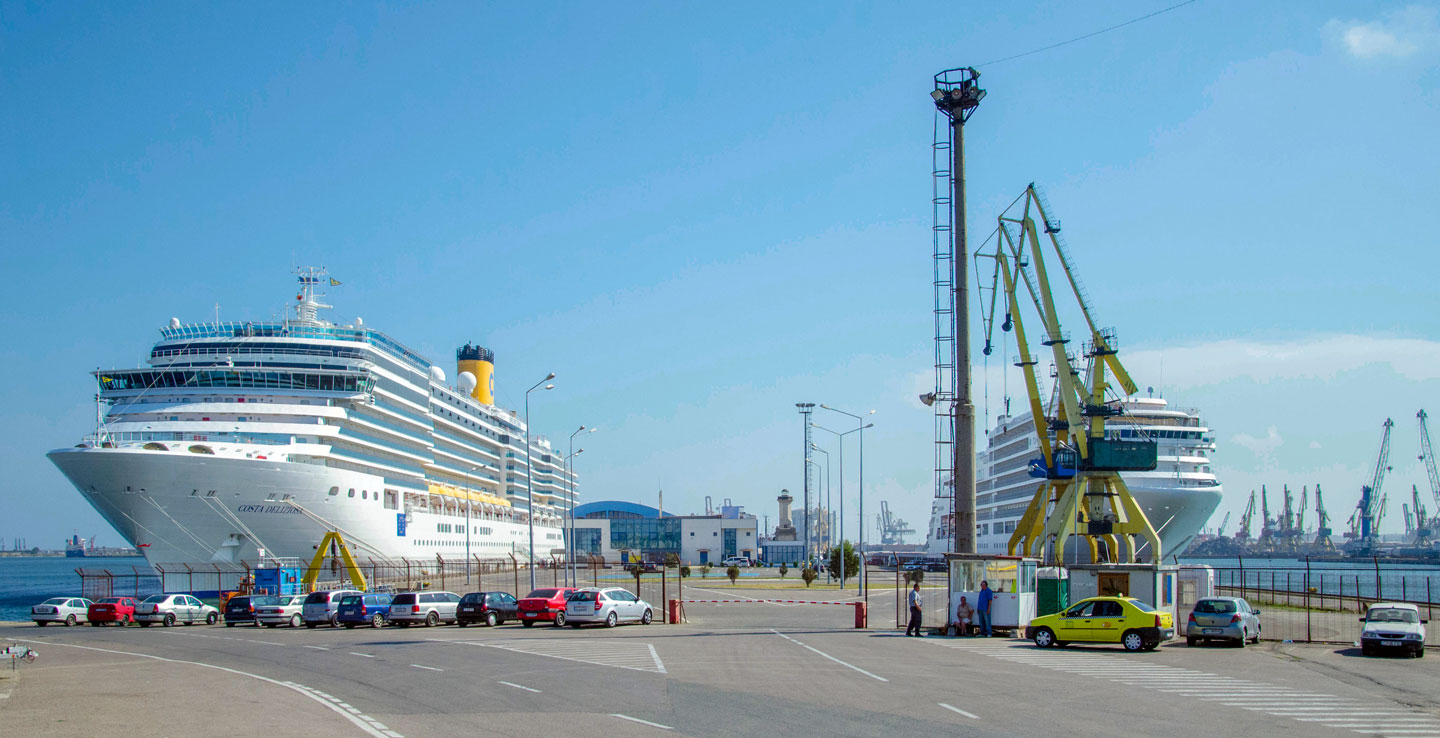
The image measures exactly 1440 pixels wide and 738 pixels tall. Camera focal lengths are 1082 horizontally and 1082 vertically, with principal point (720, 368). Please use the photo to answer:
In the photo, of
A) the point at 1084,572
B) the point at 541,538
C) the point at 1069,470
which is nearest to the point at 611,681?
the point at 1084,572

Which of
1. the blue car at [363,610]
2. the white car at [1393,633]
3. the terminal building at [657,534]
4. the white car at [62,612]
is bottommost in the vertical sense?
the terminal building at [657,534]

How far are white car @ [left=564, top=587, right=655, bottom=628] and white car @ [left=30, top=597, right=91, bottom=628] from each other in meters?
18.9

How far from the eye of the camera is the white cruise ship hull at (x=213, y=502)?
51.3m

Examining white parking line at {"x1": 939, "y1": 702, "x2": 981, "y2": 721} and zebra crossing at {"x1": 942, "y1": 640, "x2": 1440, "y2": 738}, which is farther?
white parking line at {"x1": 939, "y1": 702, "x2": 981, "y2": 721}

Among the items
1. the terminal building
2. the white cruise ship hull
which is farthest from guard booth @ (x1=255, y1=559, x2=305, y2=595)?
the terminal building

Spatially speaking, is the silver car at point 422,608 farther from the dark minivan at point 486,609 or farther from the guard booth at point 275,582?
the guard booth at point 275,582

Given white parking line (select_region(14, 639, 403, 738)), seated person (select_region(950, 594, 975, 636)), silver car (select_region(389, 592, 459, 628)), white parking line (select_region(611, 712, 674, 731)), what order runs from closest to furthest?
white parking line (select_region(14, 639, 403, 738)) → white parking line (select_region(611, 712, 674, 731)) → seated person (select_region(950, 594, 975, 636)) → silver car (select_region(389, 592, 459, 628))

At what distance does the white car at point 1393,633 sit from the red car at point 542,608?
22145 mm

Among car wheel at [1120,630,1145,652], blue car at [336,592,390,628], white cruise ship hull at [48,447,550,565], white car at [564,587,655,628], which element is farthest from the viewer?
white cruise ship hull at [48,447,550,565]

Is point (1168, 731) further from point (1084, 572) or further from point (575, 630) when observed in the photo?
point (575, 630)

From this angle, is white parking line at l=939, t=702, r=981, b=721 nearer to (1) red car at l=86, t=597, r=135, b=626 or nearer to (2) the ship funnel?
(1) red car at l=86, t=597, r=135, b=626

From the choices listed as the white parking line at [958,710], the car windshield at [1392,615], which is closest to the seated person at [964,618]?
the car windshield at [1392,615]

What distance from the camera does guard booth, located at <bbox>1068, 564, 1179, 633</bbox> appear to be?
29.7m

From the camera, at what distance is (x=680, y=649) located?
82.6 feet
